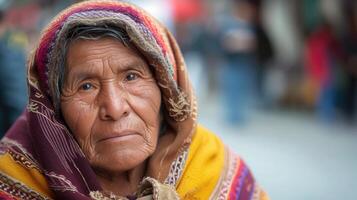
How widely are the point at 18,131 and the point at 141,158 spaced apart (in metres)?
0.46

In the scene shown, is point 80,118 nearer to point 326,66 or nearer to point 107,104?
point 107,104

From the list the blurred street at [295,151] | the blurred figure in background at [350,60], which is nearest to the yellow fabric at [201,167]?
the blurred street at [295,151]

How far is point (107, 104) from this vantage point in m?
2.01

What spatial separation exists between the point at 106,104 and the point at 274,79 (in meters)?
8.37

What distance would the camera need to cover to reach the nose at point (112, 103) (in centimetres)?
200

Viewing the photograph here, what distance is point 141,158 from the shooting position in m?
2.07

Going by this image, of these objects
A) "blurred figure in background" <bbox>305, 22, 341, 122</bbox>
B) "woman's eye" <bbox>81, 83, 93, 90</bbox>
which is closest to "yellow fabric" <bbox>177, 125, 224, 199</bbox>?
"woman's eye" <bbox>81, 83, 93, 90</bbox>

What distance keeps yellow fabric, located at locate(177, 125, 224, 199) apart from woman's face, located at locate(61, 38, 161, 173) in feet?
0.59

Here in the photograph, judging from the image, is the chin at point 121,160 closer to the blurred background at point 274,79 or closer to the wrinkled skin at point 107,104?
the wrinkled skin at point 107,104

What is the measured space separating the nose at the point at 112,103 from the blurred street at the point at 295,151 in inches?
136

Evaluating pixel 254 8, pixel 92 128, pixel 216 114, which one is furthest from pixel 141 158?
pixel 216 114

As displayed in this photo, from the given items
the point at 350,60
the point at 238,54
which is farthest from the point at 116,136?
the point at 350,60

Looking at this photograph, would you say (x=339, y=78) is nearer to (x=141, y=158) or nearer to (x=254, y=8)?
(x=254, y=8)

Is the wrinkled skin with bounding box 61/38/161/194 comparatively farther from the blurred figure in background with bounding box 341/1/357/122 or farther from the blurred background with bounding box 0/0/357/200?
the blurred figure in background with bounding box 341/1/357/122
